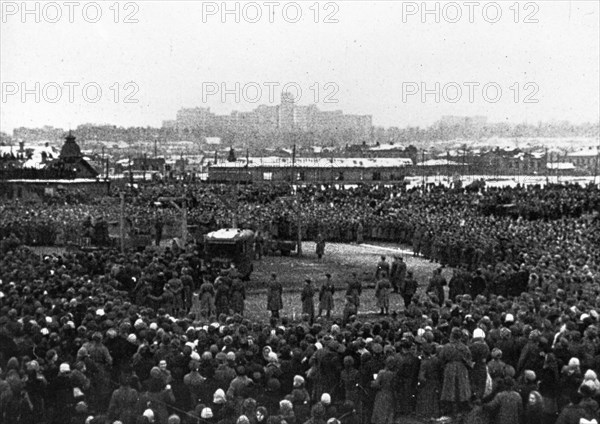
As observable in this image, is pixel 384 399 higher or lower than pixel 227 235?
lower

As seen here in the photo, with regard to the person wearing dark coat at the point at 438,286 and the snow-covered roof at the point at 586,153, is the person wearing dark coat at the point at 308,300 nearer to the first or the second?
the person wearing dark coat at the point at 438,286

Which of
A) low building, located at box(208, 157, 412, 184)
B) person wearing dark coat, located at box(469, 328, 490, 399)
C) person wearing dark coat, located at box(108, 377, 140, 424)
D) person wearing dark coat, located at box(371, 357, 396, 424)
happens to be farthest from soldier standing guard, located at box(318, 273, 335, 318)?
low building, located at box(208, 157, 412, 184)

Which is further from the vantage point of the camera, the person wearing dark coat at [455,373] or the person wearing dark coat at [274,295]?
the person wearing dark coat at [274,295]

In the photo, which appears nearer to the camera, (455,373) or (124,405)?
(124,405)

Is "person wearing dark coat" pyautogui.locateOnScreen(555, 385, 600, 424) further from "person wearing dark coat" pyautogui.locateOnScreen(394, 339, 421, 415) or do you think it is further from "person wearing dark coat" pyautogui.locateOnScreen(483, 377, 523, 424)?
"person wearing dark coat" pyautogui.locateOnScreen(394, 339, 421, 415)

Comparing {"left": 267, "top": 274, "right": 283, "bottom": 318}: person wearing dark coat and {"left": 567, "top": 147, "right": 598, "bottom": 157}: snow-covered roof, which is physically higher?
{"left": 567, "top": 147, "right": 598, "bottom": 157}: snow-covered roof

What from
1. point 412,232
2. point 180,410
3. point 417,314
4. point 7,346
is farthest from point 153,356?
point 412,232

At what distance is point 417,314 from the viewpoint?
14.8m

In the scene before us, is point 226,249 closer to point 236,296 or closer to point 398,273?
point 398,273

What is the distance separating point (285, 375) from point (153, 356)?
67.3 inches

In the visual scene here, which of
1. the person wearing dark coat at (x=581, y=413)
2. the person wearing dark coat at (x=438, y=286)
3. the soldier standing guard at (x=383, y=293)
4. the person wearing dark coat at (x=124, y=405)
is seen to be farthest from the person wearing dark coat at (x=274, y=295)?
the person wearing dark coat at (x=581, y=413)

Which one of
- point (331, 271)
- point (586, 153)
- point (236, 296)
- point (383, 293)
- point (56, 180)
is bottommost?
point (331, 271)

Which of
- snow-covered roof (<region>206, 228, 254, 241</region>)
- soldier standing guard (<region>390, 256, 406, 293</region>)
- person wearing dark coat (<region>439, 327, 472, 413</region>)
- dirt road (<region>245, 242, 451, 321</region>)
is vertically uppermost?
snow-covered roof (<region>206, 228, 254, 241</region>)

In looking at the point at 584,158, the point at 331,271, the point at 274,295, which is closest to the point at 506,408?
the point at 274,295
